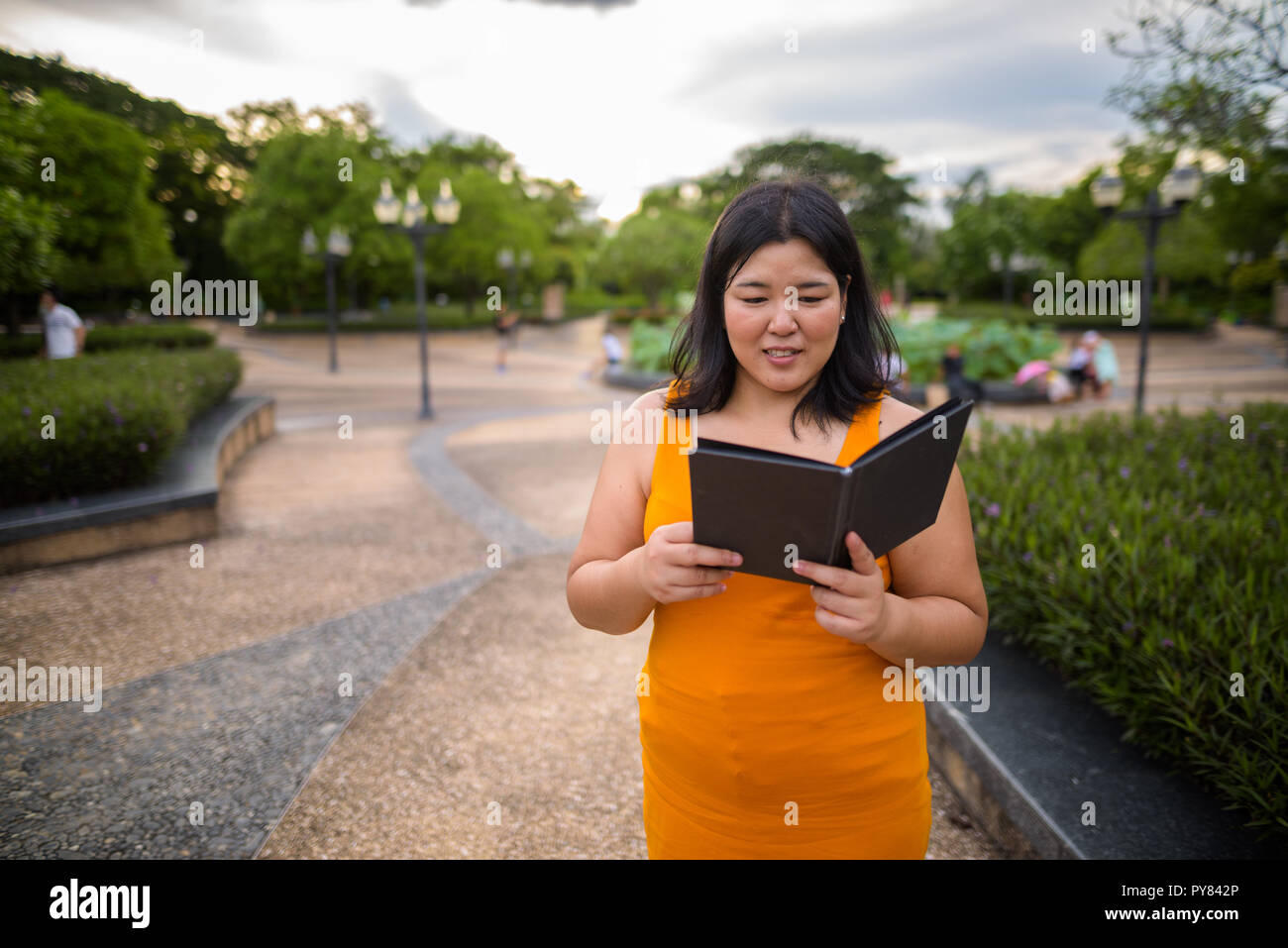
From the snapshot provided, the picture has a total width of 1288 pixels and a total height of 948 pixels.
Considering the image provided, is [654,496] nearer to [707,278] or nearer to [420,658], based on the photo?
[707,278]

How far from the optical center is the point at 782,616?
133 centimetres

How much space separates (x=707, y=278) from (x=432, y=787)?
2420 mm

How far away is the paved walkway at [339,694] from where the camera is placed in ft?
8.96

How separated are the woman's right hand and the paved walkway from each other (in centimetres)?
185

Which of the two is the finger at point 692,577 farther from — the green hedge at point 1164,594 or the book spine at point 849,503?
the green hedge at point 1164,594

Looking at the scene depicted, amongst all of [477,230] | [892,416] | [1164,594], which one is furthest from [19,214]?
[477,230]

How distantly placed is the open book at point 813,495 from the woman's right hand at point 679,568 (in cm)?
3

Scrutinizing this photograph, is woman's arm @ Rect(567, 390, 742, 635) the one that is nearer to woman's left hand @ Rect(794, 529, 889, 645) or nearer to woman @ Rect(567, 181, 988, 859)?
woman @ Rect(567, 181, 988, 859)

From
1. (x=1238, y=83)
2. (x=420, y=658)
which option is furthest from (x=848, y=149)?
(x=420, y=658)

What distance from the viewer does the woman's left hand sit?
1116mm

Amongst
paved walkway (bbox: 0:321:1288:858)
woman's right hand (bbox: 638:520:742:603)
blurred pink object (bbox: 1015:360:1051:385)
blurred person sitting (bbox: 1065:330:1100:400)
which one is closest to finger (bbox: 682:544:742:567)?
woman's right hand (bbox: 638:520:742:603)

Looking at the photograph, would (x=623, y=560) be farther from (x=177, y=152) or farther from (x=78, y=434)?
(x=177, y=152)

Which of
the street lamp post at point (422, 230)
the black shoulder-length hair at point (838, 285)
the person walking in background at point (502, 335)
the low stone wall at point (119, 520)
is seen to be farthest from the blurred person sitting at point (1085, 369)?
the black shoulder-length hair at point (838, 285)

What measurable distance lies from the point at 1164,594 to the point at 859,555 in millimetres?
2536
